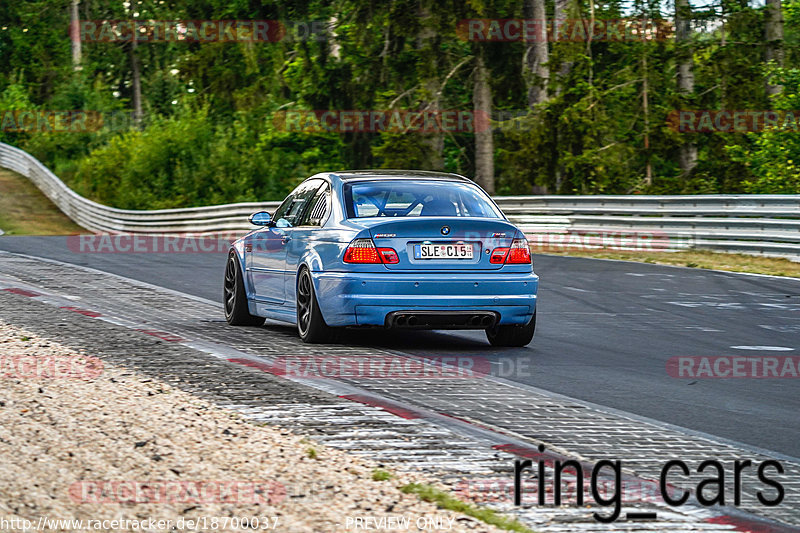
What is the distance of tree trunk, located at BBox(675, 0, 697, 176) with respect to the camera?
34.3 meters

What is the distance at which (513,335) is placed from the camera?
10.8m

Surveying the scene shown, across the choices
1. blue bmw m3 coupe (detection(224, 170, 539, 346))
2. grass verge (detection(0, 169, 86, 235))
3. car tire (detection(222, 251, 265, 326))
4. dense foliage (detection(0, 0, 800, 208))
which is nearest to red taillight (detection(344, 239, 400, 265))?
blue bmw m3 coupe (detection(224, 170, 539, 346))

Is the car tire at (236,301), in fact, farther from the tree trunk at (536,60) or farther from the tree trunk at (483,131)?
the tree trunk at (483,131)

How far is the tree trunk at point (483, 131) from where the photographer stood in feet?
118

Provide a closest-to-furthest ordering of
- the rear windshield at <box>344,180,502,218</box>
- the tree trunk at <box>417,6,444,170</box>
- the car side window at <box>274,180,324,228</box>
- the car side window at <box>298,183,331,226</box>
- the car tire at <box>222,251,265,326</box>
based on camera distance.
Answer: the rear windshield at <box>344,180,502,218</box> < the car side window at <box>298,183,331,226</box> < the car side window at <box>274,180,324,228</box> < the car tire at <box>222,251,265,326</box> < the tree trunk at <box>417,6,444,170</box>

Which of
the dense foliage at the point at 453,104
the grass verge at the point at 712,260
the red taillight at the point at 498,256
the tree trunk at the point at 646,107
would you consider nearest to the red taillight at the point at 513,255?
the red taillight at the point at 498,256

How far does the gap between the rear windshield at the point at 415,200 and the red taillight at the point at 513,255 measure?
0.42 m

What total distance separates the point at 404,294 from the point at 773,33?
2726 cm

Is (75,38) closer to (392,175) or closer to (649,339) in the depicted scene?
(392,175)

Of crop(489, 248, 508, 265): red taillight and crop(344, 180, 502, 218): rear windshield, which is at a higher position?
crop(344, 180, 502, 218): rear windshield

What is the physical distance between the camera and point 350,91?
39.4m

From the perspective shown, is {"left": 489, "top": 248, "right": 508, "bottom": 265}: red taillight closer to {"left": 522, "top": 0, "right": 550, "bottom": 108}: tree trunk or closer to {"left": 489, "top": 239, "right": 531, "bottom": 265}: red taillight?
{"left": 489, "top": 239, "right": 531, "bottom": 265}: red taillight

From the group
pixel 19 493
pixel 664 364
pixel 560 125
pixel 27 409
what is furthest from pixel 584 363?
pixel 560 125

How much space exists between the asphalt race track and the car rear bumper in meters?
0.49
